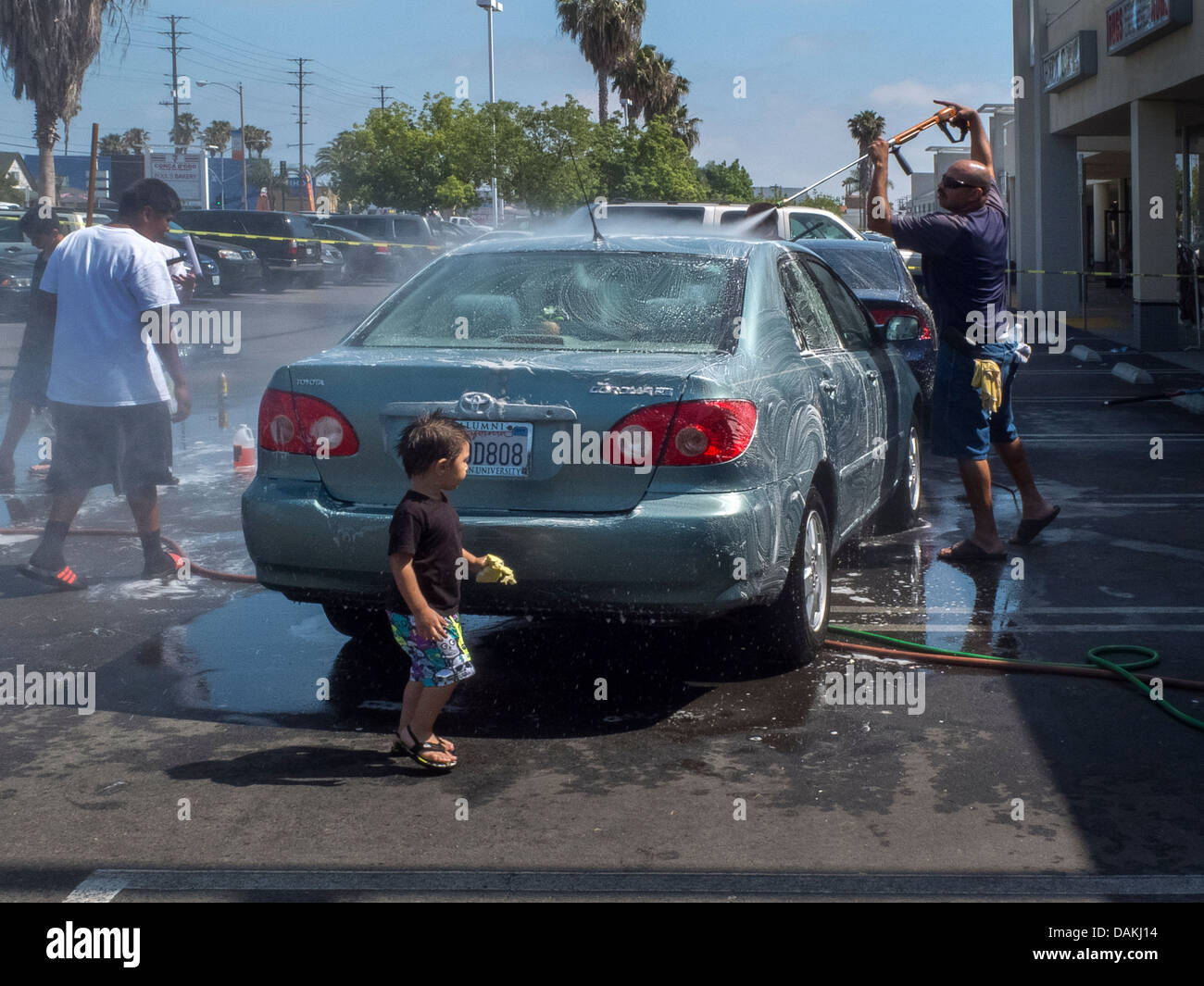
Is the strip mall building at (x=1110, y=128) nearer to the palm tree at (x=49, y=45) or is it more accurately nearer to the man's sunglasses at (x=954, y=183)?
the man's sunglasses at (x=954, y=183)

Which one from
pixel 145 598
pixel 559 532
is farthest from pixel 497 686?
pixel 145 598

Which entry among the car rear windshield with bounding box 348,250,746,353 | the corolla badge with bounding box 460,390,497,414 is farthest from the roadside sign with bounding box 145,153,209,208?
the corolla badge with bounding box 460,390,497,414

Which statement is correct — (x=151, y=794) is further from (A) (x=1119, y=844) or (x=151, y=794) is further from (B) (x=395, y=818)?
(A) (x=1119, y=844)

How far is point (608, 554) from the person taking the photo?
467 centimetres

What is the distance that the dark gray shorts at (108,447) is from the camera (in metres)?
6.93

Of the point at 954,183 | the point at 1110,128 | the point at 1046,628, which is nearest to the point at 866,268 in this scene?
the point at 954,183

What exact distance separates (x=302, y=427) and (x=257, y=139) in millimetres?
129567

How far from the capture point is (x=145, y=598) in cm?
670

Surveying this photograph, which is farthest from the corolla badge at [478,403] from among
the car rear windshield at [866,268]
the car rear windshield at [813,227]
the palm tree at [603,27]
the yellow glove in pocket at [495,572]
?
the palm tree at [603,27]

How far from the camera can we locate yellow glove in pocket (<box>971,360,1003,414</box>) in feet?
23.3

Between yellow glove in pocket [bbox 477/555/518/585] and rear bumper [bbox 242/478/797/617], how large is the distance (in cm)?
19

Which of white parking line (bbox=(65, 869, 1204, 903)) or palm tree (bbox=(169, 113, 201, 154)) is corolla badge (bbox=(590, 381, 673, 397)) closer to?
white parking line (bbox=(65, 869, 1204, 903))

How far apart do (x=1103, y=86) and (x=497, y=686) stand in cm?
2016
